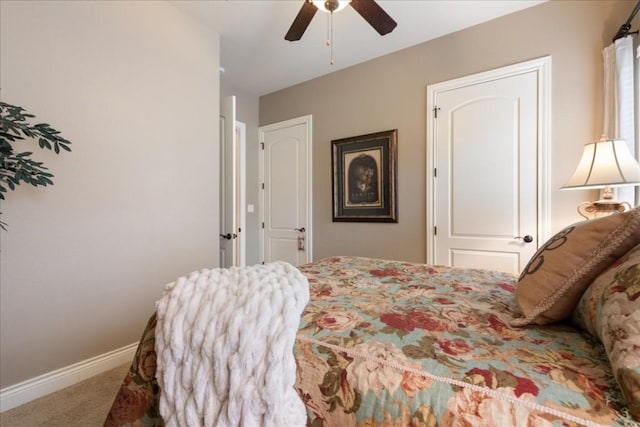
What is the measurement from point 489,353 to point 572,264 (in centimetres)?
38

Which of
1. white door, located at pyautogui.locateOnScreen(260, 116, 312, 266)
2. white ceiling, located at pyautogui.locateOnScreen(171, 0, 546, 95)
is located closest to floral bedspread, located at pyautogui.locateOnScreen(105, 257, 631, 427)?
white ceiling, located at pyautogui.locateOnScreen(171, 0, 546, 95)

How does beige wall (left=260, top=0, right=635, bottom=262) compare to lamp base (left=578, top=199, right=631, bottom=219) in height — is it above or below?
above

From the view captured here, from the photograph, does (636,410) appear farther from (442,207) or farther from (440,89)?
(440,89)

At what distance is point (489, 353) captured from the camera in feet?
2.24

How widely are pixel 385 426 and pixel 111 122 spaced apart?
2.32 meters

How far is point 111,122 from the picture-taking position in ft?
6.51

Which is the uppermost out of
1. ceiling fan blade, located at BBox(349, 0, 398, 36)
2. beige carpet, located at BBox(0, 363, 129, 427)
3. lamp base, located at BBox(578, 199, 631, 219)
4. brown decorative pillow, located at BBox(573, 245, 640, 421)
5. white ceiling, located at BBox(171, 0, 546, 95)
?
white ceiling, located at BBox(171, 0, 546, 95)

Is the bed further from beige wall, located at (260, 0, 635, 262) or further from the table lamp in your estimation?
beige wall, located at (260, 0, 635, 262)

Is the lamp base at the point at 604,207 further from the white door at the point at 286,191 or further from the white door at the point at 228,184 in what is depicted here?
the white door at the point at 228,184

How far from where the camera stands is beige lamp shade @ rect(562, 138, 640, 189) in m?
1.61

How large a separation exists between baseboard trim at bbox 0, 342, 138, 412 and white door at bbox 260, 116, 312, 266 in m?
1.98

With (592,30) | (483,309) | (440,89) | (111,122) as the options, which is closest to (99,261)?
(111,122)

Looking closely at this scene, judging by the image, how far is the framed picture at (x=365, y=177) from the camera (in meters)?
3.00

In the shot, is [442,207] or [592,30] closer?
[592,30]
